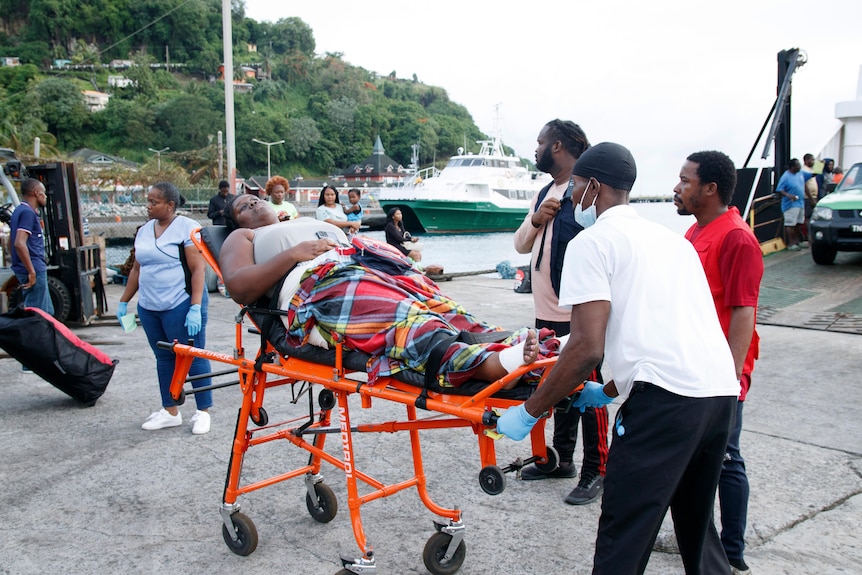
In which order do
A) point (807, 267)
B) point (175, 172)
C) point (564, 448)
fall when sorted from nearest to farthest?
point (564, 448) < point (807, 267) < point (175, 172)

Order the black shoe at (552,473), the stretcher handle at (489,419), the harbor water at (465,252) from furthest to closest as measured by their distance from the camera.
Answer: the harbor water at (465,252), the black shoe at (552,473), the stretcher handle at (489,419)

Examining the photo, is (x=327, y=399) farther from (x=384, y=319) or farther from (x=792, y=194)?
(x=792, y=194)

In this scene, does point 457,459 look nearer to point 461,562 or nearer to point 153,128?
point 461,562

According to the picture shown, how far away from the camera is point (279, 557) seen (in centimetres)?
337

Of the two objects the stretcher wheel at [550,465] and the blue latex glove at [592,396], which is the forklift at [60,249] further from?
the blue latex glove at [592,396]

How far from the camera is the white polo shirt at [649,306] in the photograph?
7.02 ft

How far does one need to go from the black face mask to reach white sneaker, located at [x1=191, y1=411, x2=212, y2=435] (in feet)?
9.92

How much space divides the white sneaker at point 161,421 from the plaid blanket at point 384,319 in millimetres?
2461

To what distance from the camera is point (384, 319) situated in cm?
298

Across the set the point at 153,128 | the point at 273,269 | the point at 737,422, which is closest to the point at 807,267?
the point at 737,422

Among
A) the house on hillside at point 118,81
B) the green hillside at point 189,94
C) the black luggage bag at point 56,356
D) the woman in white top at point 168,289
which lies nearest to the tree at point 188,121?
the green hillside at point 189,94

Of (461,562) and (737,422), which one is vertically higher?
(737,422)

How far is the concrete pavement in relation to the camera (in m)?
3.31

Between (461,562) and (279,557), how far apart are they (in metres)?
0.88
